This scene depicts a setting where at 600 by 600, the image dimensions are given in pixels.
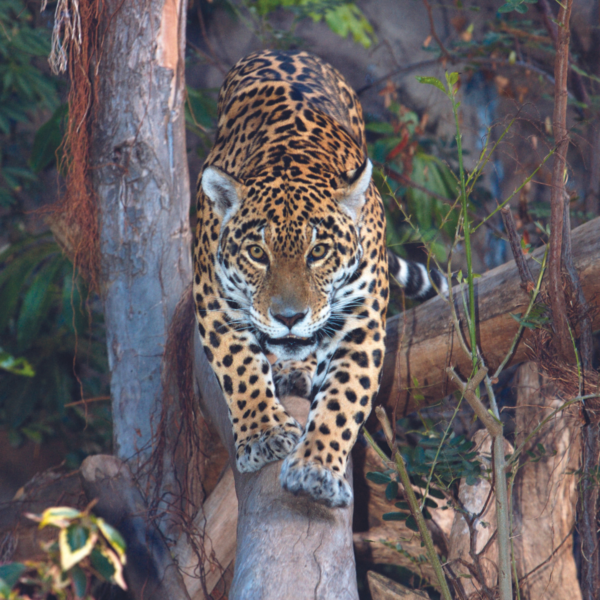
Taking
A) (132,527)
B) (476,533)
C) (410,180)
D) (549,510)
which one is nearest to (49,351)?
(132,527)

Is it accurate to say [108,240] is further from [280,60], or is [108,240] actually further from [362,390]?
[362,390]

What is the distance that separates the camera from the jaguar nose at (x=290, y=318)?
2871mm

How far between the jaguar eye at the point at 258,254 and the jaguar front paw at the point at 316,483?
92 centimetres

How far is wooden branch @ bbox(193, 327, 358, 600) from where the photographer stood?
2113mm

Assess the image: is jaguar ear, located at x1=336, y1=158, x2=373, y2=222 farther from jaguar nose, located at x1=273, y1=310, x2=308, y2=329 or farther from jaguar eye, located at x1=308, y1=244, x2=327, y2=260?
jaguar nose, located at x1=273, y1=310, x2=308, y2=329

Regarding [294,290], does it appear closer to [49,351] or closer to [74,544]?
[74,544]

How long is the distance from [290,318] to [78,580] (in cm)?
170

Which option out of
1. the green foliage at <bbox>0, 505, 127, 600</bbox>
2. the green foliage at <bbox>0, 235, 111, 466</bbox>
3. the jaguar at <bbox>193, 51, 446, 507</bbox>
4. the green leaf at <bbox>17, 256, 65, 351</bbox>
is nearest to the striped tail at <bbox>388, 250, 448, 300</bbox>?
the jaguar at <bbox>193, 51, 446, 507</bbox>

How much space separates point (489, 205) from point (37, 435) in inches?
213

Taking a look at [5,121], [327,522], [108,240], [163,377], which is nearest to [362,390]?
[327,522]

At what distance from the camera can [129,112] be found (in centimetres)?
445

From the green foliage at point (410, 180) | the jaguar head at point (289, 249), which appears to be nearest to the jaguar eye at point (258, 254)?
the jaguar head at point (289, 249)

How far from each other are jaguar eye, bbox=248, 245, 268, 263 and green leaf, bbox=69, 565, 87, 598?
1860 millimetres

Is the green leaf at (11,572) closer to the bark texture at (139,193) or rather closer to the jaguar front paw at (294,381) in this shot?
the jaguar front paw at (294,381)
